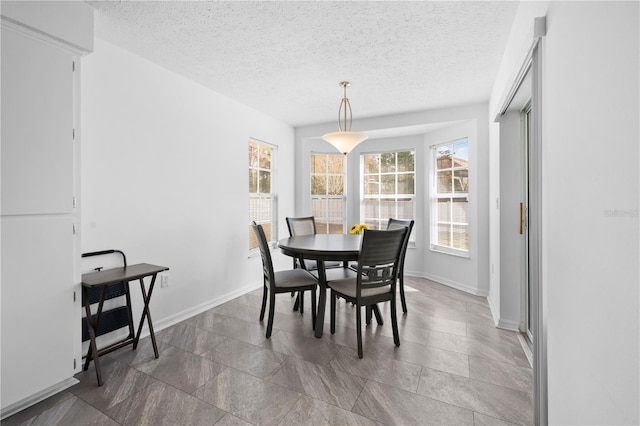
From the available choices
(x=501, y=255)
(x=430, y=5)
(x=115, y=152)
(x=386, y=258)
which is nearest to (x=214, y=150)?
(x=115, y=152)

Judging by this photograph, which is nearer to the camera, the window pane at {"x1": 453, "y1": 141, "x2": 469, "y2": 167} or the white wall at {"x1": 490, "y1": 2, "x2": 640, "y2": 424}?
the white wall at {"x1": 490, "y1": 2, "x2": 640, "y2": 424}

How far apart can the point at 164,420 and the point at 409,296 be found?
306 centimetres

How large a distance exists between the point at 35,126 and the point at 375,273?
2.58 metres

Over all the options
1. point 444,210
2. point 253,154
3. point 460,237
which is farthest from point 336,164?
point 460,237

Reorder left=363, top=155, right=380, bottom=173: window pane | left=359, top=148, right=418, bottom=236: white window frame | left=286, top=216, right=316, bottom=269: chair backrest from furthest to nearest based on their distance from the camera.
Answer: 1. left=363, top=155, right=380, bottom=173: window pane
2. left=359, top=148, right=418, bottom=236: white window frame
3. left=286, top=216, right=316, bottom=269: chair backrest

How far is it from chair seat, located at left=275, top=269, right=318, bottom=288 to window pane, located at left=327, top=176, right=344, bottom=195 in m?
2.51

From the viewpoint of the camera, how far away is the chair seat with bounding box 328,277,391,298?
8.63ft

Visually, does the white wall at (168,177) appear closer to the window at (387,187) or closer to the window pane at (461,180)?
the window at (387,187)

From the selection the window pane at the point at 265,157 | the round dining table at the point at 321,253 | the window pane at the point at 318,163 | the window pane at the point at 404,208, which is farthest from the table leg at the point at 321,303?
the window pane at the point at 318,163

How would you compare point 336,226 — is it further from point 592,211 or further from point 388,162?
point 592,211

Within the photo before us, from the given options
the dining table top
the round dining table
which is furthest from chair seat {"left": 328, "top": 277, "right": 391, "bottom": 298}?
the dining table top

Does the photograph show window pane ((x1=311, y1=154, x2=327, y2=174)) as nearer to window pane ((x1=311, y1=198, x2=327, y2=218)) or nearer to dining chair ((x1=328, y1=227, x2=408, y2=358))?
window pane ((x1=311, y1=198, x2=327, y2=218))

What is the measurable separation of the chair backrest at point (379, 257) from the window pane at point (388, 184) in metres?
2.72

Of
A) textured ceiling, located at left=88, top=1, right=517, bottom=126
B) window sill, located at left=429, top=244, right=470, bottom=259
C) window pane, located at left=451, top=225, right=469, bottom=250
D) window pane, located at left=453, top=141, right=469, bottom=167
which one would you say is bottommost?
window sill, located at left=429, top=244, right=470, bottom=259
